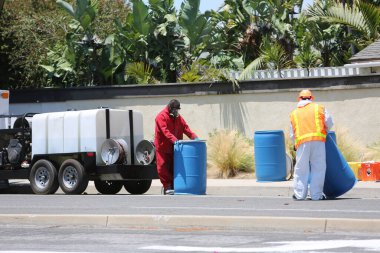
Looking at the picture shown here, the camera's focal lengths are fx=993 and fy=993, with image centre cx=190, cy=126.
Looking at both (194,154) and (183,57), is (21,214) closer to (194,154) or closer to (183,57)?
(194,154)

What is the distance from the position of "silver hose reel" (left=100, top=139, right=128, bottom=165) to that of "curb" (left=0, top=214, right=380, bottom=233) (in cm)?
568

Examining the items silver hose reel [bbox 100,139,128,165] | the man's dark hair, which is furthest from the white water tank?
the man's dark hair

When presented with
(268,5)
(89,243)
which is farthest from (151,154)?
(268,5)

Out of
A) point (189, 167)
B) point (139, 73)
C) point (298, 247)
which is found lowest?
point (298, 247)

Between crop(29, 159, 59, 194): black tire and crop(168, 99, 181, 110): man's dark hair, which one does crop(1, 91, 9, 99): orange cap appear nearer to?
crop(29, 159, 59, 194): black tire

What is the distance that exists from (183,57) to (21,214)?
1602cm

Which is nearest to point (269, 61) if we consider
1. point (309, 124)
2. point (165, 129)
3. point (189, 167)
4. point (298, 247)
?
point (165, 129)

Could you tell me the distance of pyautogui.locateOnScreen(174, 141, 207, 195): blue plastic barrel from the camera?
59.5 ft

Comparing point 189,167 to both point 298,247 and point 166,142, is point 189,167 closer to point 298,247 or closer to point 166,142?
point 166,142

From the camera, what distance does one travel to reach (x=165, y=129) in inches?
725

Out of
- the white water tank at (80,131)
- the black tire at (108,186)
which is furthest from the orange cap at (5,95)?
the black tire at (108,186)

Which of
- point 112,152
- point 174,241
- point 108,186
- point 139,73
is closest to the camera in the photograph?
point 174,241

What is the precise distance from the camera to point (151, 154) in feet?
65.0

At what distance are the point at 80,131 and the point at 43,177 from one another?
1.30m
